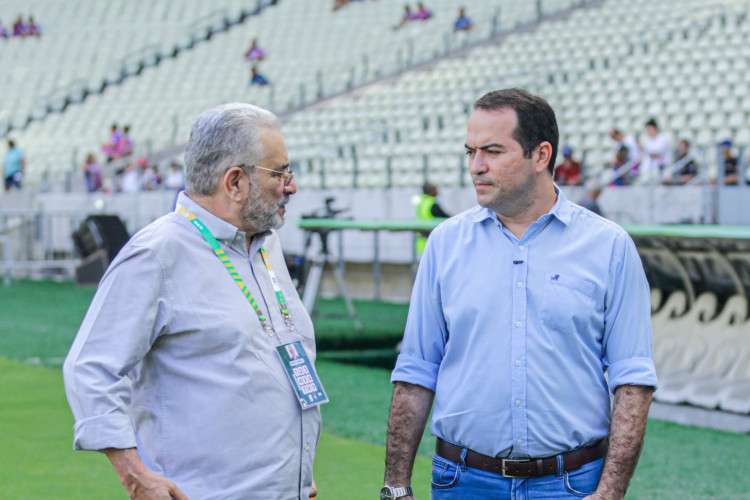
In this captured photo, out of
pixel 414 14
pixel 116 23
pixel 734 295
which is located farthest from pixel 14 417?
pixel 116 23

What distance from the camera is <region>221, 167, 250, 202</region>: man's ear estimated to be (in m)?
2.57

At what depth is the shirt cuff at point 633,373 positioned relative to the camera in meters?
2.58

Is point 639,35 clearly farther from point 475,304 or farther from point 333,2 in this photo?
point 475,304

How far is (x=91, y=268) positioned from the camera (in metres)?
16.6

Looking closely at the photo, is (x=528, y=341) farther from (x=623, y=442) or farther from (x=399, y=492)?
(x=399, y=492)

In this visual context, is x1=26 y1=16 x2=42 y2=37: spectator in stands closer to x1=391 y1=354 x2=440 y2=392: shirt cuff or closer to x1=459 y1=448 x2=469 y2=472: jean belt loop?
x1=391 y1=354 x2=440 y2=392: shirt cuff

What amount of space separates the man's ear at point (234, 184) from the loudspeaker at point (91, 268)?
1423 centimetres

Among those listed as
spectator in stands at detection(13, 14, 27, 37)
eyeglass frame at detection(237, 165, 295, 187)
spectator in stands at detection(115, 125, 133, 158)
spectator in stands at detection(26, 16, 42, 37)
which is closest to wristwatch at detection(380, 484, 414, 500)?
A: eyeglass frame at detection(237, 165, 295, 187)

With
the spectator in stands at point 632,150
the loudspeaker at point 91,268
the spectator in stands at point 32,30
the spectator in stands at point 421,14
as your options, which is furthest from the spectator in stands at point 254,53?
the spectator in stands at point 632,150

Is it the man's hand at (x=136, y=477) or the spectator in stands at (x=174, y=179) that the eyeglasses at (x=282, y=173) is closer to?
the man's hand at (x=136, y=477)

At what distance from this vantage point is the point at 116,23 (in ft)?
111

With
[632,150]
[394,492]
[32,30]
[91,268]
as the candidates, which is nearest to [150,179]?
[91,268]

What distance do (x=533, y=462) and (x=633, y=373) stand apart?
0.34m

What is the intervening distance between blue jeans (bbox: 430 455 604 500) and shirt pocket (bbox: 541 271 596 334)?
34 cm
